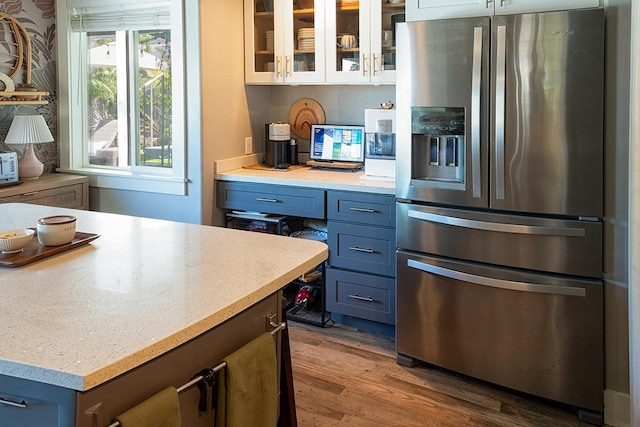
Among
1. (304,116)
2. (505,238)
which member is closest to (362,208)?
(505,238)

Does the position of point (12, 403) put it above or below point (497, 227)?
below

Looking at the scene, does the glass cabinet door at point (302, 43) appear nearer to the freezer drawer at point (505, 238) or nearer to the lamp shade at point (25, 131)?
the freezer drawer at point (505, 238)

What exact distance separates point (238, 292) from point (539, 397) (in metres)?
1.79

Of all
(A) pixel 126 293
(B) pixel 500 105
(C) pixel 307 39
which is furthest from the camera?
(C) pixel 307 39

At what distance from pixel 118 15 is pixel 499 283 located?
2.94 meters

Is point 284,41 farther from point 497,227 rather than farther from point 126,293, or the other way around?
point 126,293

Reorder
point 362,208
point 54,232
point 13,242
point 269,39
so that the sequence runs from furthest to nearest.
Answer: point 269,39 → point 362,208 → point 54,232 → point 13,242

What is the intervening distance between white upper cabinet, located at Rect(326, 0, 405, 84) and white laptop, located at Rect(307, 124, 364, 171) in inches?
15.9

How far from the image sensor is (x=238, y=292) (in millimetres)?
1401

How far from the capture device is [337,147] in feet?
12.5

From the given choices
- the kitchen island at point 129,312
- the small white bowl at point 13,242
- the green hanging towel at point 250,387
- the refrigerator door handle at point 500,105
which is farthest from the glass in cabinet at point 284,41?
the green hanging towel at point 250,387

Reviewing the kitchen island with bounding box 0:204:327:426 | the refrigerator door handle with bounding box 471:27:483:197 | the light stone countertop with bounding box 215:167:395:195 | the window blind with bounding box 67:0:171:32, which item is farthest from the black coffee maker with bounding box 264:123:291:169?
the kitchen island with bounding box 0:204:327:426

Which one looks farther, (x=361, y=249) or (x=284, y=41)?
(x=284, y=41)

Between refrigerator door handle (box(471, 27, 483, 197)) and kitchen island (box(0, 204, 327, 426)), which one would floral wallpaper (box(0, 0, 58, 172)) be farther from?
refrigerator door handle (box(471, 27, 483, 197))
